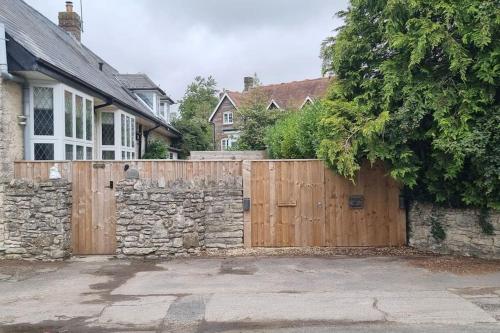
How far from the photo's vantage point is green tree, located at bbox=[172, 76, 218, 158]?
29.4 meters

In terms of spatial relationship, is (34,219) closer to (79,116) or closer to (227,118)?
(79,116)

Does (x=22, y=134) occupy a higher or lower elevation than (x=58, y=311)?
higher

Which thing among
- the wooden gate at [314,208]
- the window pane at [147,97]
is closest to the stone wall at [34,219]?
the wooden gate at [314,208]

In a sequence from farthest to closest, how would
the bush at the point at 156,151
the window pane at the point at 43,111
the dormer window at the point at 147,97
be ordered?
the dormer window at the point at 147,97 < the bush at the point at 156,151 < the window pane at the point at 43,111

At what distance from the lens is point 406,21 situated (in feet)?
30.7

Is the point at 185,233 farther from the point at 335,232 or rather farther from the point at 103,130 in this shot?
the point at 103,130

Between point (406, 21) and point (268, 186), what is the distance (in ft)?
15.1

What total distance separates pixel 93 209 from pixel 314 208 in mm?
5087

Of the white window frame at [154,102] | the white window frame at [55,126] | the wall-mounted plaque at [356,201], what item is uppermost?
the white window frame at [154,102]

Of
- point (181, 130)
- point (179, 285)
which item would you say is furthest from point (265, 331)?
point (181, 130)

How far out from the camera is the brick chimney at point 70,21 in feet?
Result: 77.1

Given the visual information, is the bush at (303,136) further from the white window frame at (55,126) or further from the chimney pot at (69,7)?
the chimney pot at (69,7)

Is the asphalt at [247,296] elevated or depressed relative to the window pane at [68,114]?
depressed

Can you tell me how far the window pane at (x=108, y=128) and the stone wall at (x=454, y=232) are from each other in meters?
10.6
